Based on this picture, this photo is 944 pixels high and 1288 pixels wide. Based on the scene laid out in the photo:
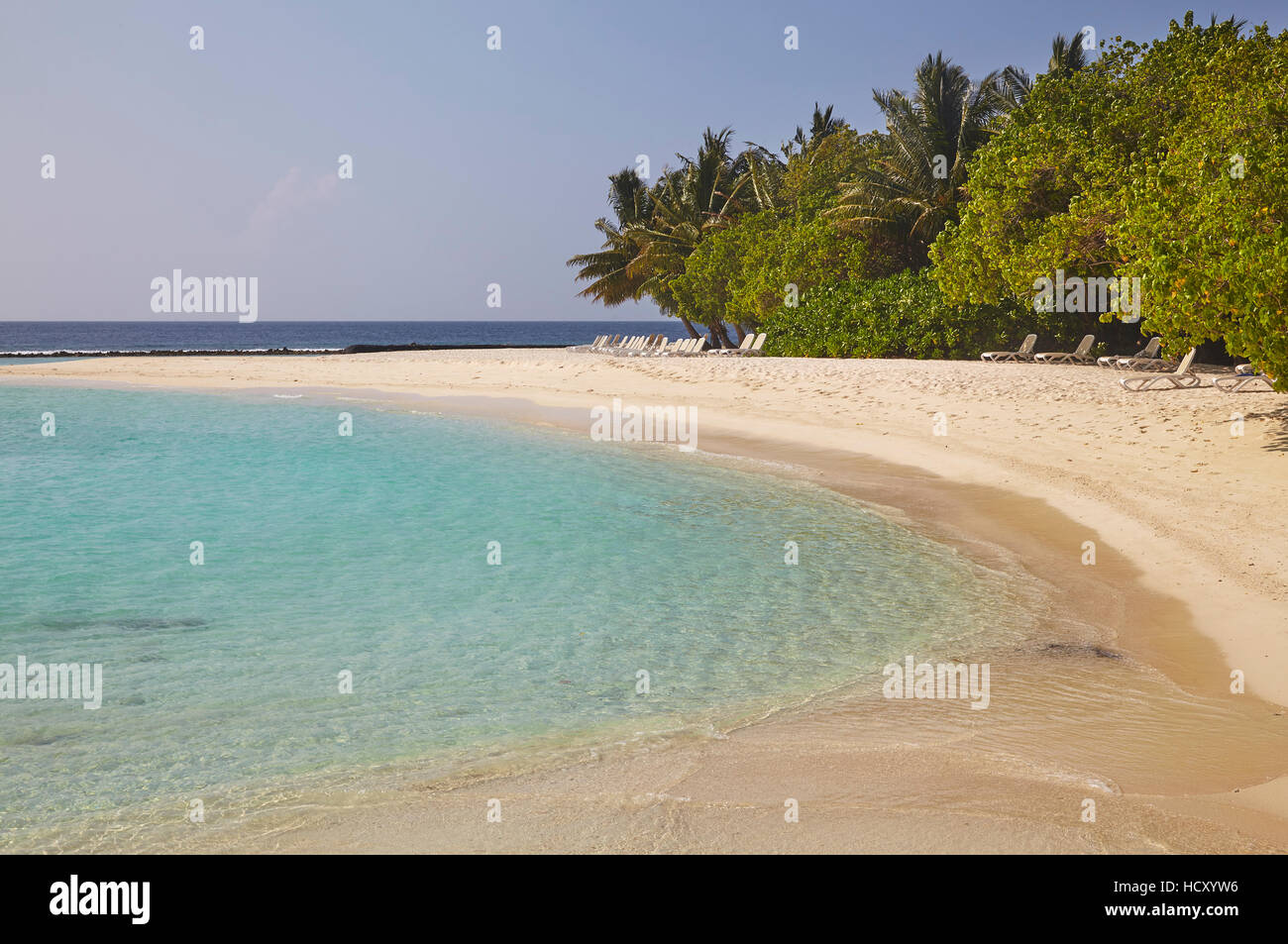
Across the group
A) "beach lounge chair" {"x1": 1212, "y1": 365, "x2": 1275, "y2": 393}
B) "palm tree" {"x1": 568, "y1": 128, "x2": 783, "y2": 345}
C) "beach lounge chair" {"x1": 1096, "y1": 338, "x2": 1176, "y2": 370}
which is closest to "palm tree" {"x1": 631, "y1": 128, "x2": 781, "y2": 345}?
"palm tree" {"x1": 568, "y1": 128, "x2": 783, "y2": 345}

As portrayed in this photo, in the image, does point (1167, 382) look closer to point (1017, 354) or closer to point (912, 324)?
point (1017, 354)

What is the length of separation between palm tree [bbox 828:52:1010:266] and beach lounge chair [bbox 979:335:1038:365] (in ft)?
25.9

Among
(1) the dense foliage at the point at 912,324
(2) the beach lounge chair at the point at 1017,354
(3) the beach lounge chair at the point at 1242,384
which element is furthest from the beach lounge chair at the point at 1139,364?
(3) the beach lounge chair at the point at 1242,384

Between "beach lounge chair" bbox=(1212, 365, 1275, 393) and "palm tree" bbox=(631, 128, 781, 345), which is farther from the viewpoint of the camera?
"palm tree" bbox=(631, 128, 781, 345)

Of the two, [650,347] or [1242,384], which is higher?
[650,347]

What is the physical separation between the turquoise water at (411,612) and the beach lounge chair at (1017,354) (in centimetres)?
1502

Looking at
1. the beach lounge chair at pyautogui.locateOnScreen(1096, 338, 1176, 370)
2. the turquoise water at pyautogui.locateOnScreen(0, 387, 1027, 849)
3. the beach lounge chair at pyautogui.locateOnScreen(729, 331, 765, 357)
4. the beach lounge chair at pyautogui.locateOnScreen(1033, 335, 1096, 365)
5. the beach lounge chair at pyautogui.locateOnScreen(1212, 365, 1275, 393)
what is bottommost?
the turquoise water at pyautogui.locateOnScreen(0, 387, 1027, 849)

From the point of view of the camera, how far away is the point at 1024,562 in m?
9.80

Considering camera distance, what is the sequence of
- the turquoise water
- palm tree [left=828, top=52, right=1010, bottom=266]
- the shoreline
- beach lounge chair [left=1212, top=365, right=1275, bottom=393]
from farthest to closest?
palm tree [left=828, top=52, right=1010, bottom=266]
beach lounge chair [left=1212, top=365, right=1275, bottom=393]
the turquoise water
the shoreline

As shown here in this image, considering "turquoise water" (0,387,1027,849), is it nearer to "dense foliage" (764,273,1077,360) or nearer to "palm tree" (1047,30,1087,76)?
"dense foliage" (764,273,1077,360)

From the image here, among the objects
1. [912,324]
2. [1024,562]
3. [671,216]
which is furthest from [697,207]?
[1024,562]

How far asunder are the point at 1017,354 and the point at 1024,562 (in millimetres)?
19593

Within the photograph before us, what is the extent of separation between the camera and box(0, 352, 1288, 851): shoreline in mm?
4703

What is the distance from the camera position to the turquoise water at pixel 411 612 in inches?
225
